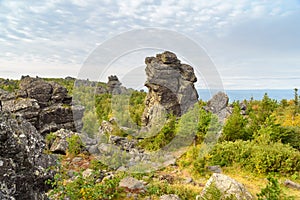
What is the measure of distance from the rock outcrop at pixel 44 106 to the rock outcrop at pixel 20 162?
13196 mm

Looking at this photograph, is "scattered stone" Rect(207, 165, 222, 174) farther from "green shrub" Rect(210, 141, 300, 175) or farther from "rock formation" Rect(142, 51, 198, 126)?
"rock formation" Rect(142, 51, 198, 126)

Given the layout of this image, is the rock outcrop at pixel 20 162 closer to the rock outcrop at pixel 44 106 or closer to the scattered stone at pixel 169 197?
the scattered stone at pixel 169 197

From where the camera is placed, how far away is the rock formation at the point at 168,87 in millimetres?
23547

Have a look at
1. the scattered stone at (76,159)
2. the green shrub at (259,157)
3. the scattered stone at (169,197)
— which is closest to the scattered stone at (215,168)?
the green shrub at (259,157)

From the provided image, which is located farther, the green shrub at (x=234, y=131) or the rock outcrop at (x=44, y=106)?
the rock outcrop at (x=44, y=106)

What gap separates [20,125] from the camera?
381 cm

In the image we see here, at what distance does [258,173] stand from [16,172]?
9934 mm

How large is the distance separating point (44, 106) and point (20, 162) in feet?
52.9

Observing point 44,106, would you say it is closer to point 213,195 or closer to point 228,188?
point 228,188

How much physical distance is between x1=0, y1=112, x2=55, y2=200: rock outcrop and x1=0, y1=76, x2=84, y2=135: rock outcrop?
13196 mm

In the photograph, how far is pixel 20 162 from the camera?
11.5 feet

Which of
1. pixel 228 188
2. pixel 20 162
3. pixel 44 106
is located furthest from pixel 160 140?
pixel 20 162

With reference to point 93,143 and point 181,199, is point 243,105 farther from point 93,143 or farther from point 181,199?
point 181,199

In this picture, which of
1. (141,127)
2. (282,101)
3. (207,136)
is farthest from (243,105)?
(207,136)
